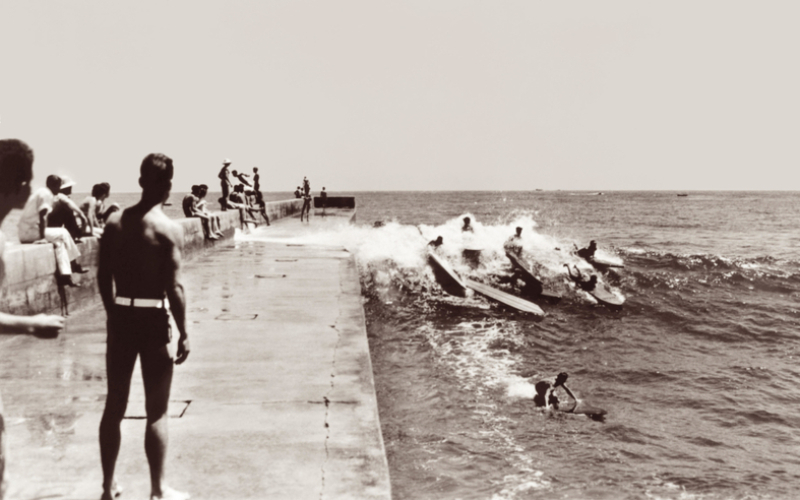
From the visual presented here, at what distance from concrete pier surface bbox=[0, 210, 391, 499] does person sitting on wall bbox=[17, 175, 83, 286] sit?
2.20ft

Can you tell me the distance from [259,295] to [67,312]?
105 inches

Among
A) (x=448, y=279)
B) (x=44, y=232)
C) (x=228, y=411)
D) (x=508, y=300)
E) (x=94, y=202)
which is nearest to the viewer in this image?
(x=228, y=411)

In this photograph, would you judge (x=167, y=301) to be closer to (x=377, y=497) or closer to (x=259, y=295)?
(x=377, y=497)

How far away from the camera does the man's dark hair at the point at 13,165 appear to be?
8.66 feet

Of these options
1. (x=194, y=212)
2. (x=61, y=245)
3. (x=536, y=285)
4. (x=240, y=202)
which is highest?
(x=240, y=202)

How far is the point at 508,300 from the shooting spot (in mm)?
15812

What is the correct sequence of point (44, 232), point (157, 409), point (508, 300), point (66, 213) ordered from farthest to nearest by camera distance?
point (508, 300) → point (66, 213) → point (44, 232) → point (157, 409)

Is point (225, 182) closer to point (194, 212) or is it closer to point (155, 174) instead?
point (194, 212)

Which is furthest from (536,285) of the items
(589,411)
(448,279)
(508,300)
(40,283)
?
(40,283)

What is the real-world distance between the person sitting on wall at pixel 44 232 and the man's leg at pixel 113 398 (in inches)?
221

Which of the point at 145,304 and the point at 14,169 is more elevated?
the point at 14,169

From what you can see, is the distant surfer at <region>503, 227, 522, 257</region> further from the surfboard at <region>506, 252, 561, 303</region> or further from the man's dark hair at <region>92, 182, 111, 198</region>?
the man's dark hair at <region>92, 182, 111, 198</region>

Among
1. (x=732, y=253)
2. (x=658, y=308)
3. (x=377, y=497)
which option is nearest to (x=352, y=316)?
(x=377, y=497)

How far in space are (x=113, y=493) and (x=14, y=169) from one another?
5.70 feet
